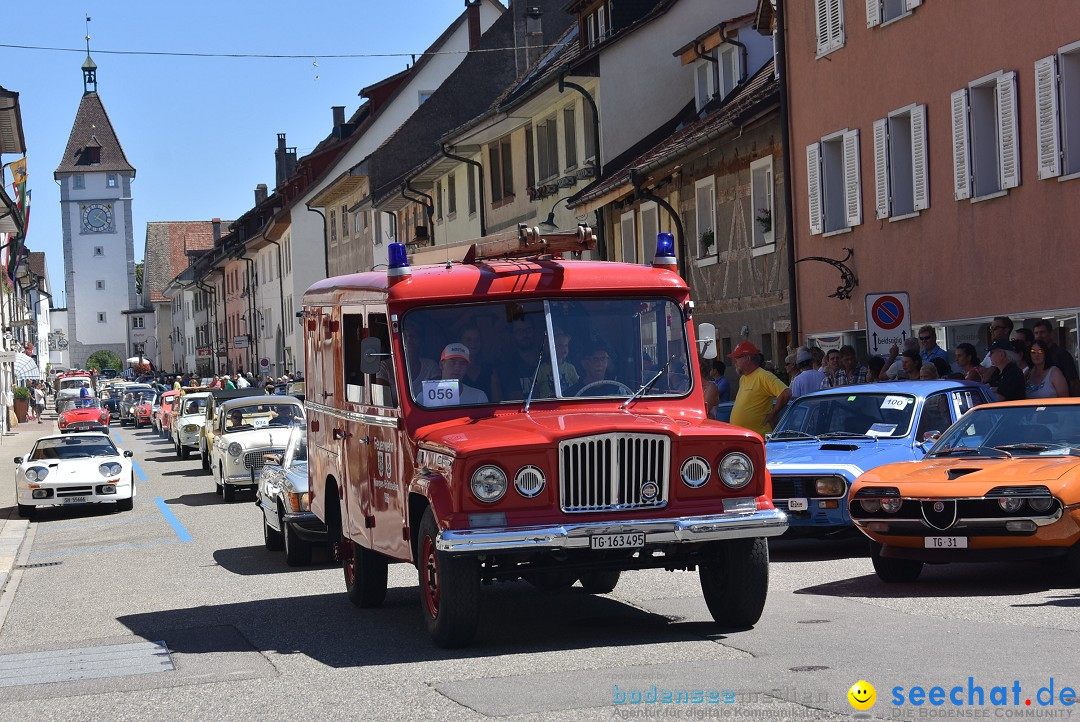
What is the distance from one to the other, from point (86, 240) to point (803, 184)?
148073mm

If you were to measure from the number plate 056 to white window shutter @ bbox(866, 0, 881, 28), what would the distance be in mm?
16278

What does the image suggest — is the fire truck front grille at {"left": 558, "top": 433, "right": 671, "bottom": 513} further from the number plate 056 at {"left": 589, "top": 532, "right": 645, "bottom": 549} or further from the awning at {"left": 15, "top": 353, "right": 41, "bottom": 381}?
the awning at {"left": 15, "top": 353, "right": 41, "bottom": 381}

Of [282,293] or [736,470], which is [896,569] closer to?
[736,470]

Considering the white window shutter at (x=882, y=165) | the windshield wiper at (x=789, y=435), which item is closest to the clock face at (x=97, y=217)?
the white window shutter at (x=882, y=165)

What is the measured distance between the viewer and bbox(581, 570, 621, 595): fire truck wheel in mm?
12352

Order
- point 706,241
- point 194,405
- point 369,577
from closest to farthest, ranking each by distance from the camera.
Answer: point 369,577 < point 706,241 < point 194,405

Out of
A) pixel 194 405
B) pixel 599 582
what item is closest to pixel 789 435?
pixel 599 582

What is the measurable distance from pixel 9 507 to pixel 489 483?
21300 millimetres

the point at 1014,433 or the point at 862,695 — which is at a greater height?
the point at 1014,433

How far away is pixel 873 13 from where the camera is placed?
2417cm

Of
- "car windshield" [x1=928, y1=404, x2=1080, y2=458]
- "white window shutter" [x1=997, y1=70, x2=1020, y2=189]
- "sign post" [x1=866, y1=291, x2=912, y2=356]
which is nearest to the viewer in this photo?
"car windshield" [x1=928, y1=404, x2=1080, y2=458]

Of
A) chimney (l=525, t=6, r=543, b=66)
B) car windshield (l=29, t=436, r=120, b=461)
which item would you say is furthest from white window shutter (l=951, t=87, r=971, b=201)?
chimney (l=525, t=6, r=543, b=66)

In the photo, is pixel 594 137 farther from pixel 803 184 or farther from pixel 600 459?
pixel 600 459

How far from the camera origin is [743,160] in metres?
29.3
